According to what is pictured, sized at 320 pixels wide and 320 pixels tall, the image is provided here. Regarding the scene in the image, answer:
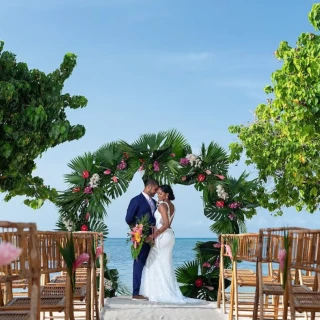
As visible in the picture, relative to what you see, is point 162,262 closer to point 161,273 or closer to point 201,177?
point 161,273

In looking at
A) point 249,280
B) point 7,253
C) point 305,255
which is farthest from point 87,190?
point 7,253

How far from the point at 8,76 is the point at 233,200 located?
757cm

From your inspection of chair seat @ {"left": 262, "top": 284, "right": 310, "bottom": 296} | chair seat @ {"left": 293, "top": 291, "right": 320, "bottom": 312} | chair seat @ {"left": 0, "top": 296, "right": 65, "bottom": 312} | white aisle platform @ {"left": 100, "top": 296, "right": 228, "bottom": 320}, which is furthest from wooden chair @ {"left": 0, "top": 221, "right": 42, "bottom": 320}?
white aisle platform @ {"left": 100, "top": 296, "right": 228, "bottom": 320}

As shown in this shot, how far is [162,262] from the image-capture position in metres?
11.6

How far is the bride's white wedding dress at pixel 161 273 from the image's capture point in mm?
11508

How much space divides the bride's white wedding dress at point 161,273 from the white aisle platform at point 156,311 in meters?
0.28

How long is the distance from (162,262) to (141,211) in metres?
0.92

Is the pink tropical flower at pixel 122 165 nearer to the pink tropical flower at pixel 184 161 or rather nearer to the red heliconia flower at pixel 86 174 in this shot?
the red heliconia flower at pixel 86 174

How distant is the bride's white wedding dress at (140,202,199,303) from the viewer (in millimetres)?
11508

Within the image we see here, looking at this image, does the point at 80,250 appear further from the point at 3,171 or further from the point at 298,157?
the point at 3,171

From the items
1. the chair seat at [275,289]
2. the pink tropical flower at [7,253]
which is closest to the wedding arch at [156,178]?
the chair seat at [275,289]

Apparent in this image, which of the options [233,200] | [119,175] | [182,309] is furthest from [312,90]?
[182,309]

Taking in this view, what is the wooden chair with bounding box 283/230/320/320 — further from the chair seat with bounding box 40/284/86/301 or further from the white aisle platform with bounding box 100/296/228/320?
the white aisle platform with bounding box 100/296/228/320

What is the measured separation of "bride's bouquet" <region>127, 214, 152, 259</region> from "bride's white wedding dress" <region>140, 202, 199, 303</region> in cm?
20
